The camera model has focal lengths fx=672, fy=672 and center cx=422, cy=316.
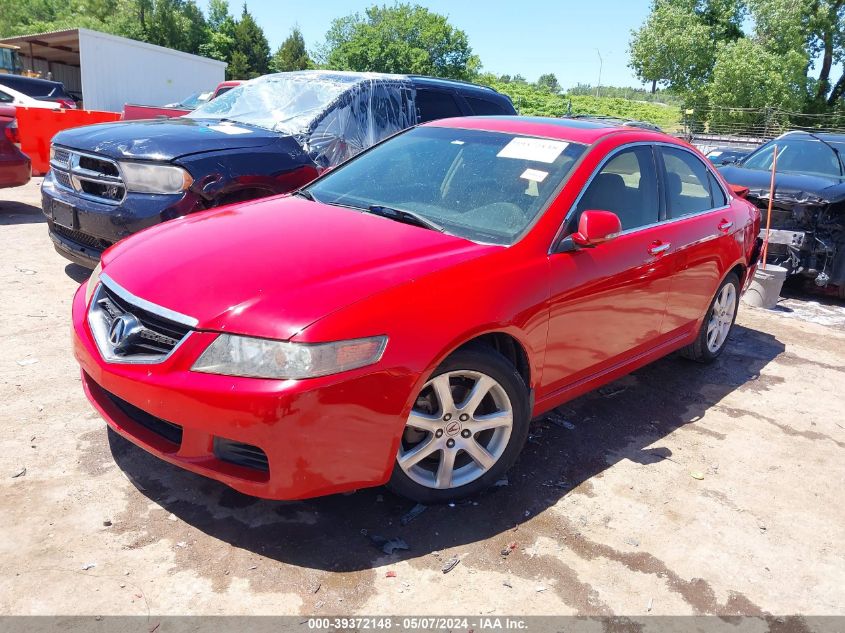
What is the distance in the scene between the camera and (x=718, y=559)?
9.36 feet

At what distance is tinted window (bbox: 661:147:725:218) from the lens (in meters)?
4.20

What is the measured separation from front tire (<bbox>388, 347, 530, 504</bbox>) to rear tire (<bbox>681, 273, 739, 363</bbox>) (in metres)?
2.34

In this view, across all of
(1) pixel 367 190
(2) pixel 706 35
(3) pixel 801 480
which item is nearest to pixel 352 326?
(1) pixel 367 190

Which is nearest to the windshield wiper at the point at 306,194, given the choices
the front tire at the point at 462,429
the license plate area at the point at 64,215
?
the front tire at the point at 462,429

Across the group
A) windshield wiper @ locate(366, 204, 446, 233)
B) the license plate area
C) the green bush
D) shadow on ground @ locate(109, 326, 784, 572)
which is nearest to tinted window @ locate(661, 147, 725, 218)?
shadow on ground @ locate(109, 326, 784, 572)

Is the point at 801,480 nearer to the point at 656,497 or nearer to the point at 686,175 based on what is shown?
the point at 656,497

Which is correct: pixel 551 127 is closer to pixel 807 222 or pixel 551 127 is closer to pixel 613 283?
pixel 613 283

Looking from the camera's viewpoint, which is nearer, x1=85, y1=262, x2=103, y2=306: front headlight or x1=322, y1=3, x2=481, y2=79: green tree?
x1=85, y1=262, x2=103, y2=306: front headlight

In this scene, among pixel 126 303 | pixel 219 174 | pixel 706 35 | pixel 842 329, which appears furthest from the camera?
pixel 706 35

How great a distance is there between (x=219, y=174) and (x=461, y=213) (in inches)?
91.7

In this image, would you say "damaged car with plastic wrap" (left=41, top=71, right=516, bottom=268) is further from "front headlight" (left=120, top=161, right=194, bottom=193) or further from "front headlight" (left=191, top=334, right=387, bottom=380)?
"front headlight" (left=191, top=334, right=387, bottom=380)

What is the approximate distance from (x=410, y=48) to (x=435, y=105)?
60.9 m

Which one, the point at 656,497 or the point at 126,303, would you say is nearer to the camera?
the point at 126,303

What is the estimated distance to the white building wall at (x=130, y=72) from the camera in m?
23.3
